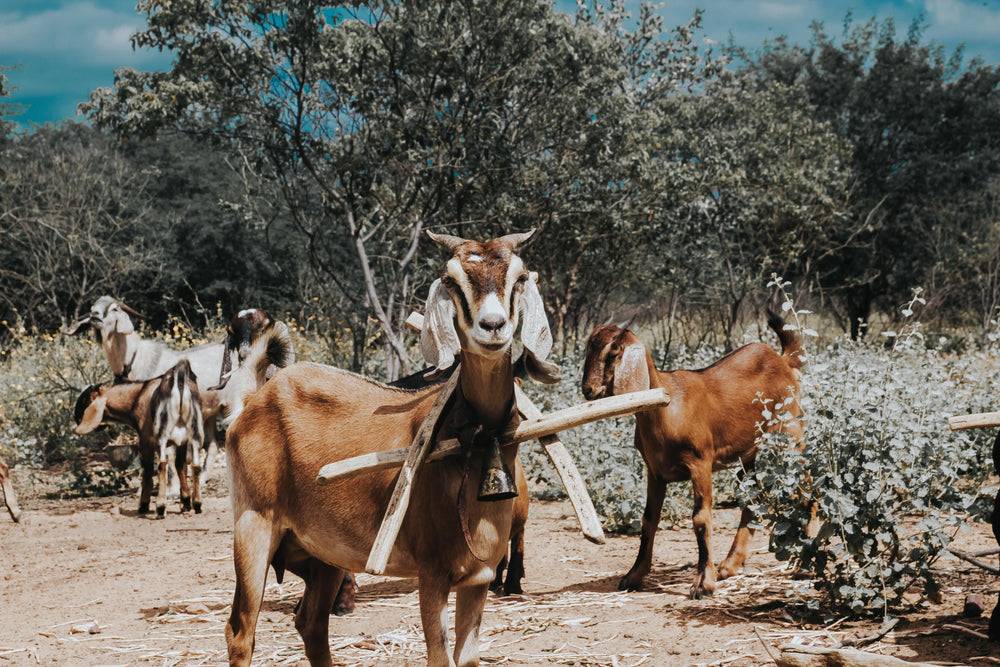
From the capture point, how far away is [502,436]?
132 inches

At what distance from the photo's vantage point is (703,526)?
6.20 m

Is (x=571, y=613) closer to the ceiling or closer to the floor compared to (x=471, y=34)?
closer to the floor

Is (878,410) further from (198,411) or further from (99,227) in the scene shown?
(99,227)

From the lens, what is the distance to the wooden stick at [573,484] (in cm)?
313

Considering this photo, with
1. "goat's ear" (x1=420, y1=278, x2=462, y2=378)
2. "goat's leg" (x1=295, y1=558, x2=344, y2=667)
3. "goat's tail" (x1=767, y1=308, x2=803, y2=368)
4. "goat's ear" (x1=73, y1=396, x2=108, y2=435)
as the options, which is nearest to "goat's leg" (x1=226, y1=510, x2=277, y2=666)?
→ "goat's leg" (x1=295, y1=558, x2=344, y2=667)

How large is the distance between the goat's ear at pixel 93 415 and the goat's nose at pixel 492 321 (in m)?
9.50

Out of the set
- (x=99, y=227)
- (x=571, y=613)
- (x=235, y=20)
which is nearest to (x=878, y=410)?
(x=571, y=613)

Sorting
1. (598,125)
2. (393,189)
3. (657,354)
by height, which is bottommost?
(657,354)

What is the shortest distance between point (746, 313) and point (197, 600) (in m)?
16.7

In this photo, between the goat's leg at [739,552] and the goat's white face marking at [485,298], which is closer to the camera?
the goat's white face marking at [485,298]

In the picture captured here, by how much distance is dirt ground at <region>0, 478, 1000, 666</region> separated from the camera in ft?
16.7

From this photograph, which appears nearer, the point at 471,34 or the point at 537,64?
the point at 471,34

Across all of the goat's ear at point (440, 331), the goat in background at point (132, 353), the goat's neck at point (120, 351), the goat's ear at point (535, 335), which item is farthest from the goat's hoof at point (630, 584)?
the goat's neck at point (120, 351)

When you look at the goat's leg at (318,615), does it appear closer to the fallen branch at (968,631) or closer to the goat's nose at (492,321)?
the goat's nose at (492,321)
